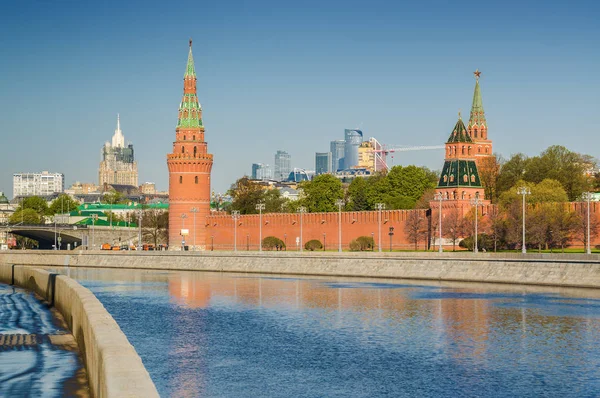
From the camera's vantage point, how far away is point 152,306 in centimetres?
4238

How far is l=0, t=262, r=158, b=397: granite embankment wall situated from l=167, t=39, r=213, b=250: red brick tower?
224 ft

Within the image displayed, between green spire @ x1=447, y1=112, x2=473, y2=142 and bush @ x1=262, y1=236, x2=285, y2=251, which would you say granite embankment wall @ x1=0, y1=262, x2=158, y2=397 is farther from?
bush @ x1=262, y1=236, x2=285, y2=251

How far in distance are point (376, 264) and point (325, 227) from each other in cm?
3319

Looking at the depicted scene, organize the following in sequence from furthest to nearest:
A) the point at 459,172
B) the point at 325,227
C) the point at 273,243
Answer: the point at 273,243, the point at 325,227, the point at 459,172

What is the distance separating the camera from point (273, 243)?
3772 inches

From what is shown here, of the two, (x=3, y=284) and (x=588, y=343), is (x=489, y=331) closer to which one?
(x=588, y=343)

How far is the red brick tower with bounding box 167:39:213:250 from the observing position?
103812 mm

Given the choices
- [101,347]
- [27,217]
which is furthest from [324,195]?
[101,347]

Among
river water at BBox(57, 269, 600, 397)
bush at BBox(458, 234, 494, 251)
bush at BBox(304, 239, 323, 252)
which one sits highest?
bush at BBox(458, 234, 494, 251)

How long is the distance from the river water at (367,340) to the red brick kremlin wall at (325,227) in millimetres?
31605

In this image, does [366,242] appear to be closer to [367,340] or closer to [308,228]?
[308,228]

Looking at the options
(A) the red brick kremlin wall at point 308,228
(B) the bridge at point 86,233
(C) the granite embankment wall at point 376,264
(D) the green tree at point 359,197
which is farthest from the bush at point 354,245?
(B) the bridge at point 86,233

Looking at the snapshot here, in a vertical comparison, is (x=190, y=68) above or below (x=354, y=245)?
above

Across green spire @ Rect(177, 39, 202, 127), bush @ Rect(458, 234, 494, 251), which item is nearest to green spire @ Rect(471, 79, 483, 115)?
green spire @ Rect(177, 39, 202, 127)
